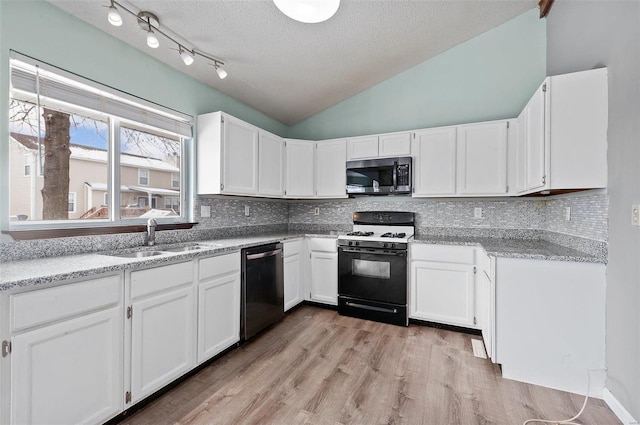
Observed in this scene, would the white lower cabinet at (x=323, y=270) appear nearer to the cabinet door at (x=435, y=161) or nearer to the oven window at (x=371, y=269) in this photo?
the oven window at (x=371, y=269)

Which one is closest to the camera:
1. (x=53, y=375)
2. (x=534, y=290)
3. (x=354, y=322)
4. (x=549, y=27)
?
(x=53, y=375)

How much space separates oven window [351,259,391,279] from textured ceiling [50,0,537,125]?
2.14 metres

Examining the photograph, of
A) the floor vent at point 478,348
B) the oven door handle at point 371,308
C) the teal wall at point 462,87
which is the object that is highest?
the teal wall at point 462,87

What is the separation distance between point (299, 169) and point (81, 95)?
88.8 inches

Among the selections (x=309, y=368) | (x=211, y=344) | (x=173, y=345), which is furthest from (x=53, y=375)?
(x=309, y=368)

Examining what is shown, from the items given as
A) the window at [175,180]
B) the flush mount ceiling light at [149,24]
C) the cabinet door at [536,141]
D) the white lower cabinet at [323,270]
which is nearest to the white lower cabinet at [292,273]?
the white lower cabinet at [323,270]

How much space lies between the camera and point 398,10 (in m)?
2.48

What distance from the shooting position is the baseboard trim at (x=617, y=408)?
1.59 meters

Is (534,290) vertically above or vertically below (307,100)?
below

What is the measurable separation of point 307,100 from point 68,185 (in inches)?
105

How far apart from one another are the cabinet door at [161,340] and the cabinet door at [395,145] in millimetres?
2516

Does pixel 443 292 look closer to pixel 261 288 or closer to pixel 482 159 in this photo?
pixel 482 159

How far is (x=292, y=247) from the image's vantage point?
131 inches

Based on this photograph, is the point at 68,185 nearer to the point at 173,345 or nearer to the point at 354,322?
the point at 173,345
